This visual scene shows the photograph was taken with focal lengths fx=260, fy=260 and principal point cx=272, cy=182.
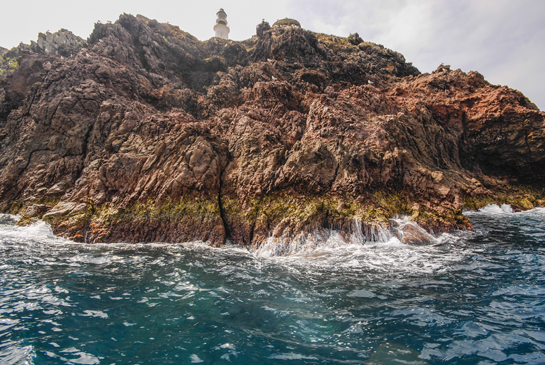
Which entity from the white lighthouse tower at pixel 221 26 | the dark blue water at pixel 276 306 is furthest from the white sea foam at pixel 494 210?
the white lighthouse tower at pixel 221 26

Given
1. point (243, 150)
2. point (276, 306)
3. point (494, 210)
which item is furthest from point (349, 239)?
point (494, 210)

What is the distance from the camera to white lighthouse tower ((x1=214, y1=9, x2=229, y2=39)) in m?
84.1

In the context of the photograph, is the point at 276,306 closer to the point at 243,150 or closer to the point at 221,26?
the point at 243,150

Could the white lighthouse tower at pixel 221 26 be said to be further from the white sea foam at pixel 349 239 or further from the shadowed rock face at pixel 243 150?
the white sea foam at pixel 349 239

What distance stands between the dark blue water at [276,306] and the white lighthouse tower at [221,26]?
8842cm

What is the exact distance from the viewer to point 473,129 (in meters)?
30.0

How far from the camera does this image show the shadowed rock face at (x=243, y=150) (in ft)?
50.1

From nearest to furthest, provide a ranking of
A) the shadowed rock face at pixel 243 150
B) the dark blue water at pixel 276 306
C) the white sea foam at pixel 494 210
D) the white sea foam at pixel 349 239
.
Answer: the dark blue water at pixel 276 306 < the white sea foam at pixel 349 239 < the shadowed rock face at pixel 243 150 < the white sea foam at pixel 494 210

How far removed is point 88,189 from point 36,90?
52.4 feet

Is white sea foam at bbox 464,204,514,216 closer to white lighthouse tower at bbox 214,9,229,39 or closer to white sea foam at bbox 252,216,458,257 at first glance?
white sea foam at bbox 252,216,458,257

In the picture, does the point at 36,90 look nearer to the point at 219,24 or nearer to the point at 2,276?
the point at 2,276

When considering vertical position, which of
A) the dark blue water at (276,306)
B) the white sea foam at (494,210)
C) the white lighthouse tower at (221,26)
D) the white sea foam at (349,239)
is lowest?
the dark blue water at (276,306)

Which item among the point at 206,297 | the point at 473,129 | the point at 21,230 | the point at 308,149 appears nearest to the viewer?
the point at 206,297

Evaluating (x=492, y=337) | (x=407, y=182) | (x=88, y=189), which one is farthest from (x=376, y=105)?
(x=88, y=189)
